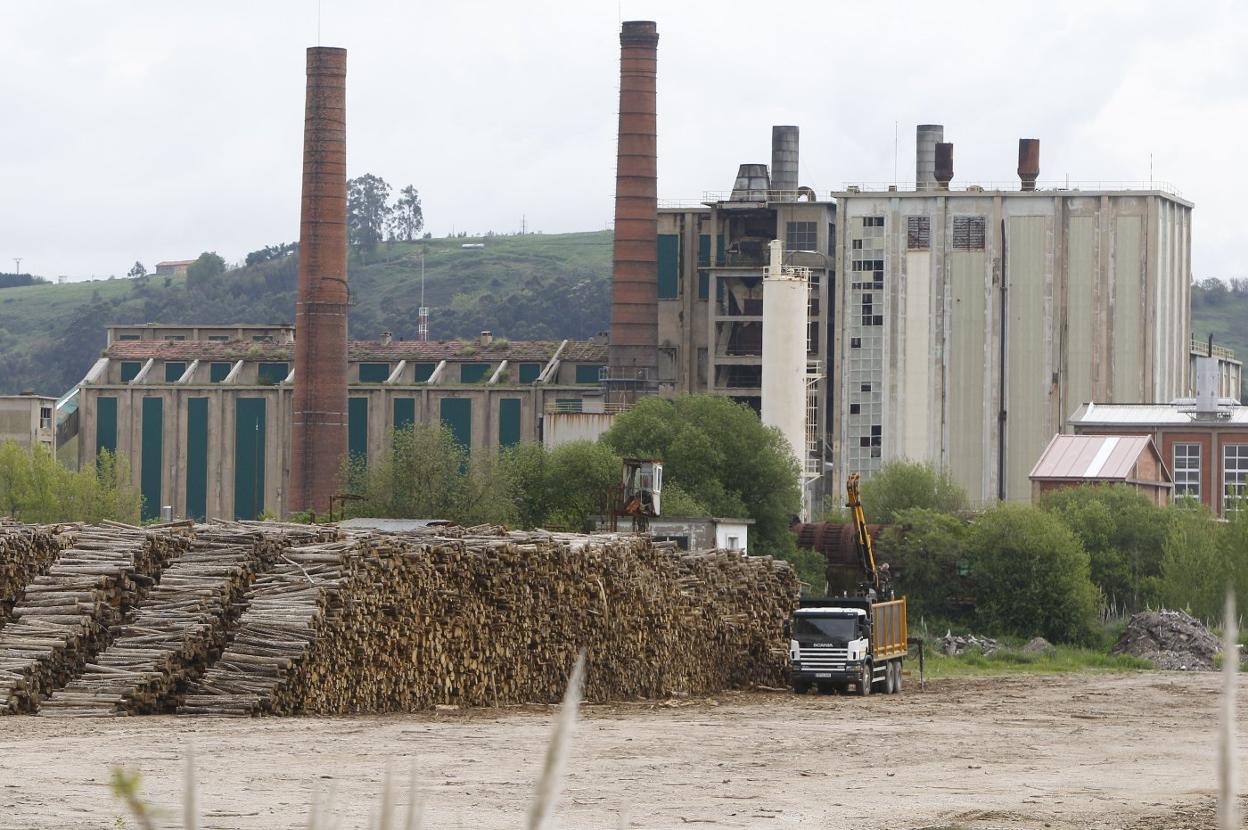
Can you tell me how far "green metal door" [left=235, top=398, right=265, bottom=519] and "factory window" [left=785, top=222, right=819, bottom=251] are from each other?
26787 mm

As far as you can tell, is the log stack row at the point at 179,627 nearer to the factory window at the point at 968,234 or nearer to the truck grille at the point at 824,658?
the truck grille at the point at 824,658

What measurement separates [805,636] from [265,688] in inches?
544

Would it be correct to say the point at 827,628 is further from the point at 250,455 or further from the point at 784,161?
the point at 784,161

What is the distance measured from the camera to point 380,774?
1800 centimetres

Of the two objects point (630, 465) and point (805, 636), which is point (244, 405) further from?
point (805, 636)

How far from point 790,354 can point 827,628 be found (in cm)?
4554

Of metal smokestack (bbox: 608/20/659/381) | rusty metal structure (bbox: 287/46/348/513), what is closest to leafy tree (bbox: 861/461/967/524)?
metal smokestack (bbox: 608/20/659/381)

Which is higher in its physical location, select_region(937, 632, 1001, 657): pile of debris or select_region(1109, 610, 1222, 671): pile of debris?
select_region(1109, 610, 1222, 671): pile of debris

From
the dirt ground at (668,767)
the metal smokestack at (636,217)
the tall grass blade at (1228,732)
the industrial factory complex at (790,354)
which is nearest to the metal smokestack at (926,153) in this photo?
the industrial factory complex at (790,354)

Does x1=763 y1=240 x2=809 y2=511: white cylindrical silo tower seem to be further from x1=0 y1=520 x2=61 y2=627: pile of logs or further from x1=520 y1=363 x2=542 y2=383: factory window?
x1=0 y1=520 x2=61 y2=627: pile of logs

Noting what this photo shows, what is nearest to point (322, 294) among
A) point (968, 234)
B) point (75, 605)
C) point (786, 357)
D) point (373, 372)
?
point (786, 357)

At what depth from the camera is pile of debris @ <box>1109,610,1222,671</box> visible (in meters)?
46.8

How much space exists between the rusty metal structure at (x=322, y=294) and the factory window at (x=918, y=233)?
28.1 metres

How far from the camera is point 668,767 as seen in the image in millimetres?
19531
